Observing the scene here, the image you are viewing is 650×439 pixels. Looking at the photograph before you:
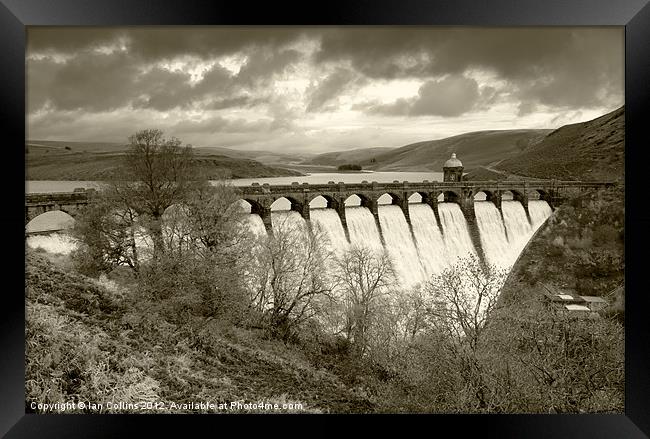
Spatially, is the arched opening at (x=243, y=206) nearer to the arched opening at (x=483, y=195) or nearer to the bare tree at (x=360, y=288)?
the bare tree at (x=360, y=288)

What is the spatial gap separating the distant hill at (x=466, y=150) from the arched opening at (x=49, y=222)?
199 inches

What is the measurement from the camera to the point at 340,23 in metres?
5.77

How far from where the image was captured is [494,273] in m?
6.98

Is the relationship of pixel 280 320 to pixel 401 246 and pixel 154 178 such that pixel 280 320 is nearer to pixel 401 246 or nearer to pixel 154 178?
pixel 401 246

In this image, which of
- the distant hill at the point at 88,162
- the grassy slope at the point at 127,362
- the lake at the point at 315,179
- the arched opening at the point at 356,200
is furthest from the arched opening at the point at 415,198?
the grassy slope at the point at 127,362

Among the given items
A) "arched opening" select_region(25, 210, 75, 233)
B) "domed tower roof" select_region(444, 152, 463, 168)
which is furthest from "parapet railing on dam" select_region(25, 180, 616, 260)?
"domed tower roof" select_region(444, 152, 463, 168)

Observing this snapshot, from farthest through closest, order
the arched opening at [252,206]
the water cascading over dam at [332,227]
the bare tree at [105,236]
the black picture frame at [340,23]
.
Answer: the water cascading over dam at [332,227], the arched opening at [252,206], the bare tree at [105,236], the black picture frame at [340,23]

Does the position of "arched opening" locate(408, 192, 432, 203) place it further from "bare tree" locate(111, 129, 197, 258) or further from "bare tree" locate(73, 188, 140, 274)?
"bare tree" locate(73, 188, 140, 274)

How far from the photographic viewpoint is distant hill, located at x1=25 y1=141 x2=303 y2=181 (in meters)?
6.17

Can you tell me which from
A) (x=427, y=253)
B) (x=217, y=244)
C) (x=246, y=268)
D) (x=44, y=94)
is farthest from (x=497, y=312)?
(x=44, y=94)

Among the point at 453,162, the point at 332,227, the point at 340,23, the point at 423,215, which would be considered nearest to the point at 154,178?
the point at 332,227

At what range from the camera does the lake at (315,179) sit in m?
6.24

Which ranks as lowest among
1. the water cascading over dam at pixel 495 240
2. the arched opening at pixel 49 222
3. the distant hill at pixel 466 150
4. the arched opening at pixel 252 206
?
the water cascading over dam at pixel 495 240

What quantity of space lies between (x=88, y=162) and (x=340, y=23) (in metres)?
4.64
